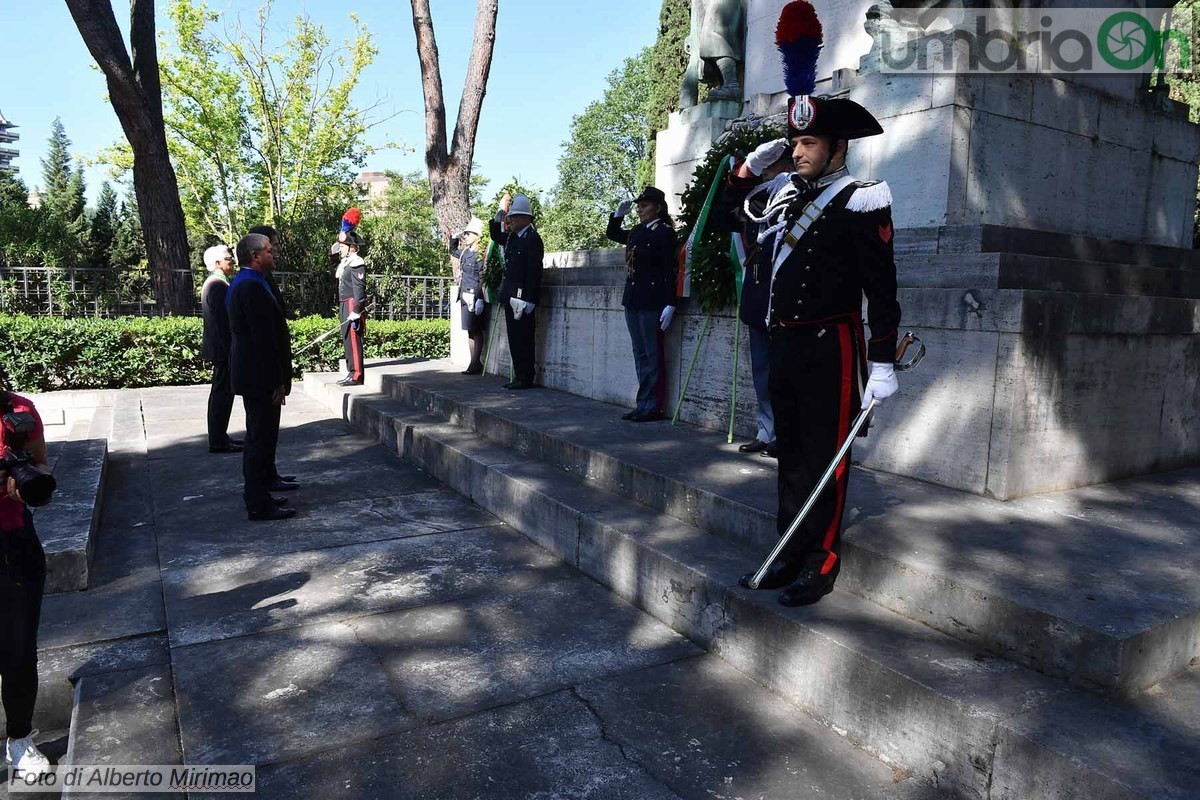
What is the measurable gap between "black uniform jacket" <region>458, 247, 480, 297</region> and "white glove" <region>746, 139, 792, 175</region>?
6.78m

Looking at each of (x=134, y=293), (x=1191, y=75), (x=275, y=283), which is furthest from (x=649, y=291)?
(x=1191, y=75)

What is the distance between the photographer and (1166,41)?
23.5 feet

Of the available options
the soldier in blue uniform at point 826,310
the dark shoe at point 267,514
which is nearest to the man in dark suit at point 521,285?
the dark shoe at point 267,514

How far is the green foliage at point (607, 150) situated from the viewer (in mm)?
59781

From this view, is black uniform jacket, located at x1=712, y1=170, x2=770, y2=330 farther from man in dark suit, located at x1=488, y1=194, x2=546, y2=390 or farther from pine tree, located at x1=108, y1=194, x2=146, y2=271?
→ pine tree, located at x1=108, y1=194, x2=146, y2=271

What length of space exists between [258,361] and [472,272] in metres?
5.23

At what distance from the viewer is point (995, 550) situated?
351cm

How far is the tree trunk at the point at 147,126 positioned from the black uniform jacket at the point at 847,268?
13.5 m

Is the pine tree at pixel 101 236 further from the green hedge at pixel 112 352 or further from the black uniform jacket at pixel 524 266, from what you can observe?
the black uniform jacket at pixel 524 266

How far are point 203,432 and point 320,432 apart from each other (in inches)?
47.7

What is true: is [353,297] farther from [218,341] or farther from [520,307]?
[218,341]

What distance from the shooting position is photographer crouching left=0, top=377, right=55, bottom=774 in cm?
295

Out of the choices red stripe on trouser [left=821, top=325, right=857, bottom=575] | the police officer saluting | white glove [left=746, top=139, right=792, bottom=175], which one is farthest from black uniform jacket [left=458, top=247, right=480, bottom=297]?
red stripe on trouser [left=821, top=325, right=857, bottom=575]

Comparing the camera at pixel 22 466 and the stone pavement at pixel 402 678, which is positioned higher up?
the camera at pixel 22 466
